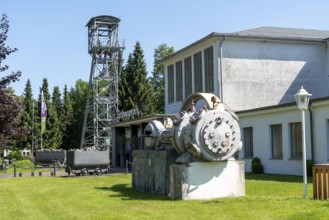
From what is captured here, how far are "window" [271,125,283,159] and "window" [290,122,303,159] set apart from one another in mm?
1064

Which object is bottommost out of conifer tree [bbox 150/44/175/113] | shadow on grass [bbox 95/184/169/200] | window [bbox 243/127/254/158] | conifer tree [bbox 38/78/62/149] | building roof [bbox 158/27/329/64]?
shadow on grass [bbox 95/184/169/200]

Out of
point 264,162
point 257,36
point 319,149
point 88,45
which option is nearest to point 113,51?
point 88,45

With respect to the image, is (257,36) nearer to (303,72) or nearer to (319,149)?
(303,72)

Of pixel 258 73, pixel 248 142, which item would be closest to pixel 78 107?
pixel 258 73

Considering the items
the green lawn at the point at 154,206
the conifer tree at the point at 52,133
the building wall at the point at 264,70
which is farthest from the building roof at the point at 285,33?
the conifer tree at the point at 52,133

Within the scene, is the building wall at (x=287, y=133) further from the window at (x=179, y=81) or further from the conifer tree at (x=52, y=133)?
the conifer tree at (x=52, y=133)

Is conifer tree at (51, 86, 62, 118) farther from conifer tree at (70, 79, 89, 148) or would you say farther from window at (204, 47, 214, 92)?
window at (204, 47, 214, 92)

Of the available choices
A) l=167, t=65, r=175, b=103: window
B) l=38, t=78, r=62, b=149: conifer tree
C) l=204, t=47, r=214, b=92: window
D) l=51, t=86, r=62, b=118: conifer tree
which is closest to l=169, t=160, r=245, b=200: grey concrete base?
l=204, t=47, r=214, b=92: window

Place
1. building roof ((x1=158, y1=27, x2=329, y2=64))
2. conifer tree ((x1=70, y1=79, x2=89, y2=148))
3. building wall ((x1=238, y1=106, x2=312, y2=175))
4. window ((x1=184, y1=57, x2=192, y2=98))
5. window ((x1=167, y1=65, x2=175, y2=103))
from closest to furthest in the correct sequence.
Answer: building wall ((x1=238, y1=106, x2=312, y2=175))
building roof ((x1=158, y1=27, x2=329, y2=64))
window ((x1=184, y1=57, x2=192, y2=98))
window ((x1=167, y1=65, x2=175, y2=103))
conifer tree ((x1=70, y1=79, x2=89, y2=148))

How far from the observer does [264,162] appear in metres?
26.0

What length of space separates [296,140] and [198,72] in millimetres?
11141

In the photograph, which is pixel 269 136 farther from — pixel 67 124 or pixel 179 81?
pixel 67 124

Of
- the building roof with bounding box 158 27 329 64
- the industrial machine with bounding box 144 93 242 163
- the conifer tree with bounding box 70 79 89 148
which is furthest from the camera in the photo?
the conifer tree with bounding box 70 79 89 148

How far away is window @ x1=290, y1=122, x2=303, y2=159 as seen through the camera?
23.5 metres
